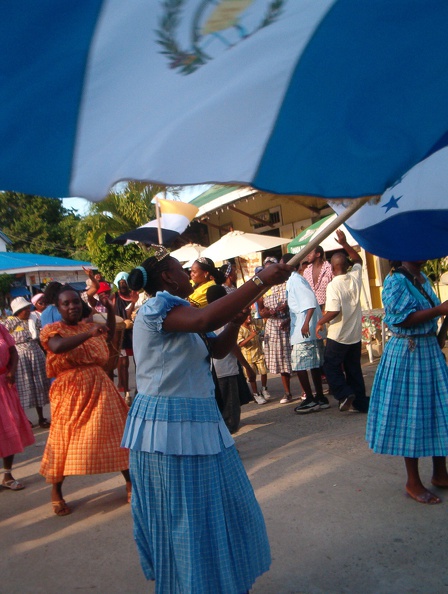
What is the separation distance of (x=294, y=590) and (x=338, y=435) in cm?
283

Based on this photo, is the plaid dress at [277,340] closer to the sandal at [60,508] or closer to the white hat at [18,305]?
the white hat at [18,305]

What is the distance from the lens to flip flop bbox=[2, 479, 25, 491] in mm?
5426

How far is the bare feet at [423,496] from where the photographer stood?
397 centimetres

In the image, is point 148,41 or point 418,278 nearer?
point 148,41

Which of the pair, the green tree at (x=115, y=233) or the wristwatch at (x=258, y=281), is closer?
the wristwatch at (x=258, y=281)

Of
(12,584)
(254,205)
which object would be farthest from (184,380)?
(254,205)

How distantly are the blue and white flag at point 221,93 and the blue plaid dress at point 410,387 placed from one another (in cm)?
222

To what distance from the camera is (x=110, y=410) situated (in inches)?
184

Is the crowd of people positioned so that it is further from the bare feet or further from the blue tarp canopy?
the blue tarp canopy

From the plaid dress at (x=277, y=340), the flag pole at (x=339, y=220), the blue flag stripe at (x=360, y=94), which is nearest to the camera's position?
the blue flag stripe at (x=360, y=94)

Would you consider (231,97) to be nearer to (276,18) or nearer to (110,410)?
(276,18)

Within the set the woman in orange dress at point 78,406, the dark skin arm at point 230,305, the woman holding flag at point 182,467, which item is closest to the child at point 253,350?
the woman in orange dress at point 78,406

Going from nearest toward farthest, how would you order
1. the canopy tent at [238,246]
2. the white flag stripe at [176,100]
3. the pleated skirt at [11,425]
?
the white flag stripe at [176,100]
the pleated skirt at [11,425]
the canopy tent at [238,246]

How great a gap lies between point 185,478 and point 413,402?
2.00 m
